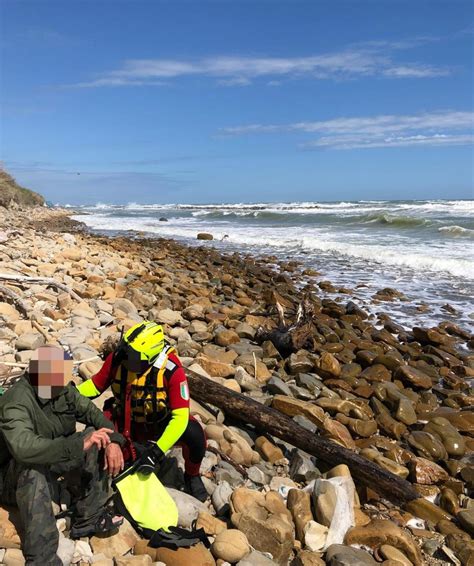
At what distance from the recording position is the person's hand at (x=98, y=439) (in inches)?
119

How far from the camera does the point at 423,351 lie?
8117 mm

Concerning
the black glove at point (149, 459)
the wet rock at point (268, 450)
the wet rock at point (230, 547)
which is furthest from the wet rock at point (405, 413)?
the black glove at point (149, 459)

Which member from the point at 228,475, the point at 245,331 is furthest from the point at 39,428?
the point at 245,331

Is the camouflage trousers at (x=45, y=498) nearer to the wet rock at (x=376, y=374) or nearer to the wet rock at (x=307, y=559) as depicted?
the wet rock at (x=307, y=559)

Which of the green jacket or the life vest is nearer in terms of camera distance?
the green jacket

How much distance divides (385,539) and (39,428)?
2517 millimetres

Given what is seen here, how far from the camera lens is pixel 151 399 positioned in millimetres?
3582

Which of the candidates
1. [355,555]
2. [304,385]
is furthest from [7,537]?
[304,385]

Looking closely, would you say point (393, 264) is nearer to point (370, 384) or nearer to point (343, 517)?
point (370, 384)

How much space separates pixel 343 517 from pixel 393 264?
13897 millimetres

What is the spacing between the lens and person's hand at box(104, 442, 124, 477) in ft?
10.1

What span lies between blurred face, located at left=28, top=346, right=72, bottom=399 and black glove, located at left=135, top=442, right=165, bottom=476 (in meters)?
0.84

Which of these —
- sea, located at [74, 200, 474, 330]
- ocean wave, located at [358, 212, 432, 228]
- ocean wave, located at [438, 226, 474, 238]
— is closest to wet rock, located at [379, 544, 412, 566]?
sea, located at [74, 200, 474, 330]

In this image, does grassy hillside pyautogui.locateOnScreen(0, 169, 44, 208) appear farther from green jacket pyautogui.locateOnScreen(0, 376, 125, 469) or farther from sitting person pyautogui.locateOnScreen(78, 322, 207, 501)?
green jacket pyautogui.locateOnScreen(0, 376, 125, 469)
